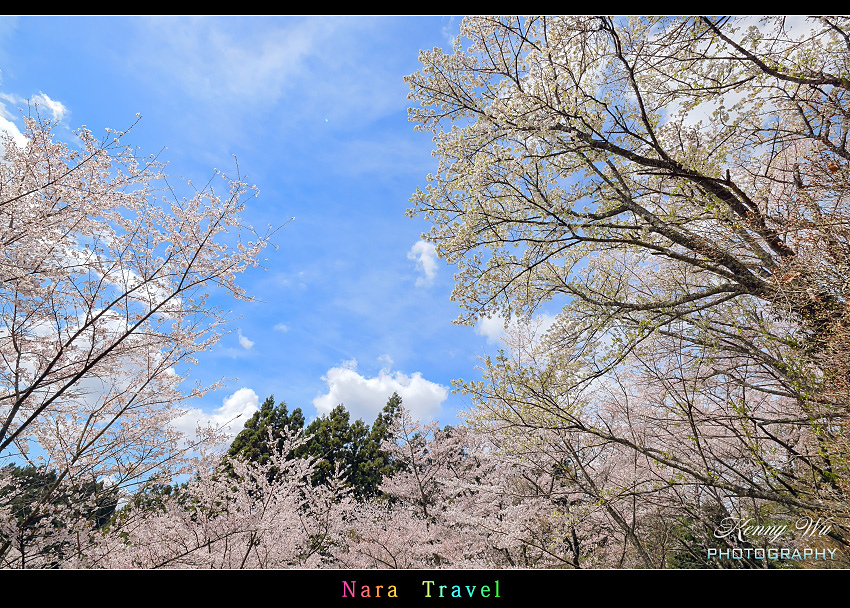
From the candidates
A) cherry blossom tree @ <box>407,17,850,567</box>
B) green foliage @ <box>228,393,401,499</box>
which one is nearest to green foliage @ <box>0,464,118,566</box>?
cherry blossom tree @ <box>407,17,850,567</box>

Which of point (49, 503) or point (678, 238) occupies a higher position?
point (678, 238)

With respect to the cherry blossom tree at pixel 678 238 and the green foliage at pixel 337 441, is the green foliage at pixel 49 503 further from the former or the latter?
the green foliage at pixel 337 441

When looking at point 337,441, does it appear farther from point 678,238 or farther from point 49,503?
point 678,238

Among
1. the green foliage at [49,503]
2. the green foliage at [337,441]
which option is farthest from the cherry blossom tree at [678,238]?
the green foliage at [337,441]

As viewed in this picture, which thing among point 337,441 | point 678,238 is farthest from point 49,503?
point 337,441

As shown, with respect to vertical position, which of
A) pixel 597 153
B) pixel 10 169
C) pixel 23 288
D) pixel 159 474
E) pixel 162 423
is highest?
pixel 597 153

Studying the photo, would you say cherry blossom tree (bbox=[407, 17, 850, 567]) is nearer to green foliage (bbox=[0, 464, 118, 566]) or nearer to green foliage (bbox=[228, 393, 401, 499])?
green foliage (bbox=[0, 464, 118, 566])

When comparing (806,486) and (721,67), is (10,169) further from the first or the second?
(806,486)

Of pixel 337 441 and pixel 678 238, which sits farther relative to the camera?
pixel 337 441
